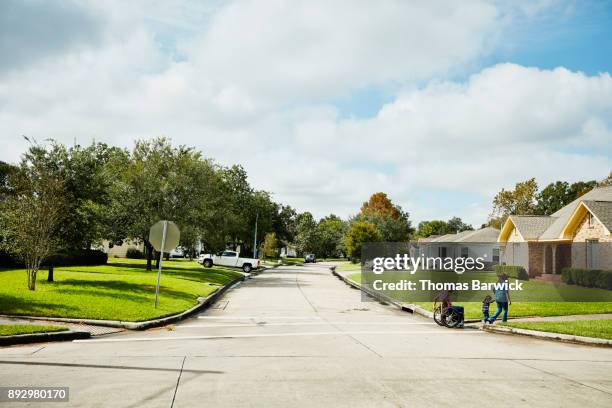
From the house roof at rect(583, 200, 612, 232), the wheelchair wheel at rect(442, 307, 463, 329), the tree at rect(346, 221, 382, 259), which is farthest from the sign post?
the tree at rect(346, 221, 382, 259)

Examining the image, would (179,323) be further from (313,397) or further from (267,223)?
(267,223)

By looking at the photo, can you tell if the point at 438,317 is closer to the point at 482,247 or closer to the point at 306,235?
Result: the point at 482,247

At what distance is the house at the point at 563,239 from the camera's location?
29.0 meters

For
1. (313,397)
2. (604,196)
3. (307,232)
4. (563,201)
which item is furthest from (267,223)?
(313,397)

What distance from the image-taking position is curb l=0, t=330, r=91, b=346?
10.4 meters

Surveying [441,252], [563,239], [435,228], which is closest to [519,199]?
[441,252]

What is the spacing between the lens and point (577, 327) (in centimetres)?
1422

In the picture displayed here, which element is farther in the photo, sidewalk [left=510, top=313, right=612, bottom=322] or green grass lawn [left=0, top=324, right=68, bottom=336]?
sidewalk [left=510, top=313, right=612, bottom=322]

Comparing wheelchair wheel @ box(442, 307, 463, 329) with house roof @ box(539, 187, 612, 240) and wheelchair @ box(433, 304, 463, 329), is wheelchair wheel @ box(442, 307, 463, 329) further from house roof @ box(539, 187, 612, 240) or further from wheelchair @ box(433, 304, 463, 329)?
house roof @ box(539, 187, 612, 240)

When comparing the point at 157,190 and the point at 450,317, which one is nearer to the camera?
the point at 450,317

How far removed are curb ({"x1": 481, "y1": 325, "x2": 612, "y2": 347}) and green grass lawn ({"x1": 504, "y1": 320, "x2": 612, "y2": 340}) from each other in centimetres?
23

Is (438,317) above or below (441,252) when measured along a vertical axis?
below

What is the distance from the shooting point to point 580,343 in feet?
41.7

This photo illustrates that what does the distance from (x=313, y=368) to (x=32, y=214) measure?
15064 mm
